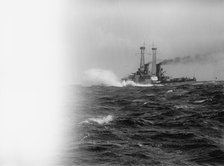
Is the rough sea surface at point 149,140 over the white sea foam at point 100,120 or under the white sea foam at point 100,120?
under

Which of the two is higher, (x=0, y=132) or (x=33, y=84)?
(x=33, y=84)

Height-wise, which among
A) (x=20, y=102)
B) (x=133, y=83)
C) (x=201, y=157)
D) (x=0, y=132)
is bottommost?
(x=201, y=157)

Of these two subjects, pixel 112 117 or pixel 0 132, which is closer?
pixel 0 132

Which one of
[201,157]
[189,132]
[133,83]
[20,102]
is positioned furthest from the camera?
[133,83]

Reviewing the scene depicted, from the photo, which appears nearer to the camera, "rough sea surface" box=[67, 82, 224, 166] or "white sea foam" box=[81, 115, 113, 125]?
"rough sea surface" box=[67, 82, 224, 166]

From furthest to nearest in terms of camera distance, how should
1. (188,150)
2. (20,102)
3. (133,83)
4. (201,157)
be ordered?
(133,83), (188,150), (201,157), (20,102)

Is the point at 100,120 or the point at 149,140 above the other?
the point at 100,120

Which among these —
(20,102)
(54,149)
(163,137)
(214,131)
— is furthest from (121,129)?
(20,102)

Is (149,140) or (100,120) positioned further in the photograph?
(100,120)

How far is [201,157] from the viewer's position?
810 inches

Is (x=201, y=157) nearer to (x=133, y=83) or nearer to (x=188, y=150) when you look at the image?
(x=188, y=150)

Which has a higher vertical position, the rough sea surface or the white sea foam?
the white sea foam

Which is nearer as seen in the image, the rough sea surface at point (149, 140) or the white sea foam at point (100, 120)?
the rough sea surface at point (149, 140)

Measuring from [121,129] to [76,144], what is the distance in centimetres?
692
